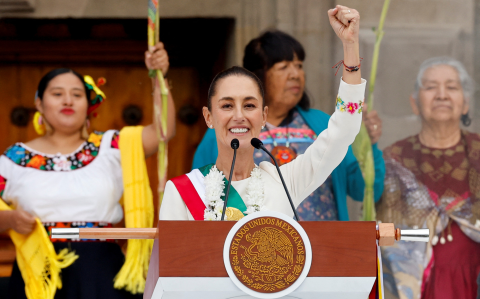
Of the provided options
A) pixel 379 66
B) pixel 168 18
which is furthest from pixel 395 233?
pixel 168 18

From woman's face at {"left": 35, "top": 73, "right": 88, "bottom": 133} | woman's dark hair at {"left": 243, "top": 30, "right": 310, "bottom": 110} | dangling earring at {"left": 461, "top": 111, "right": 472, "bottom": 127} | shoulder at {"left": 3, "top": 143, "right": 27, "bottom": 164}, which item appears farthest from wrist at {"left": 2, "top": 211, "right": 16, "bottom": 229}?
dangling earring at {"left": 461, "top": 111, "right": 472, "bottom": 127}

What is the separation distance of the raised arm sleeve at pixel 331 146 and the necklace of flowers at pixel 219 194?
116 millimetres

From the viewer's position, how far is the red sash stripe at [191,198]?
1.85 m

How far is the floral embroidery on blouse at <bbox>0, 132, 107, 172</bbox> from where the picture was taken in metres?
2.89

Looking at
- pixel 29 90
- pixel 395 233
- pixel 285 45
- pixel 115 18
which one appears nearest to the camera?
pixel 395 233

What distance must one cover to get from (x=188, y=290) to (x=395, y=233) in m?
0.53

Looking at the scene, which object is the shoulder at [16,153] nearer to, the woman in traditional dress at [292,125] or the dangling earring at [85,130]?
the dangling earring at [85,130]

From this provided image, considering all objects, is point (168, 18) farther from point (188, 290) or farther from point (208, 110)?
point (188, 290)

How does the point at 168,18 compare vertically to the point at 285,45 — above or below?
above

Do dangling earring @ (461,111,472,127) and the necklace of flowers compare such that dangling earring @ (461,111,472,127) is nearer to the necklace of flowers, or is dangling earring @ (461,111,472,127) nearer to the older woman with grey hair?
the older woman with grey hair

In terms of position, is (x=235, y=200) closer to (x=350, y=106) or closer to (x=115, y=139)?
(x=350, y=106)

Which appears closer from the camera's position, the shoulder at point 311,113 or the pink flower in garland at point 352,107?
the pink flower in garland at point 352,107

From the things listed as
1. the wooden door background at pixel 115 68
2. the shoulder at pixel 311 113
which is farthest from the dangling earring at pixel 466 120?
the wooden door background at pixel 115 68

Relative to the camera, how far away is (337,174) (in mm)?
3076
